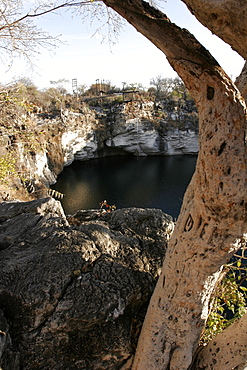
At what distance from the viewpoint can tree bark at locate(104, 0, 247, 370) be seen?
1.85 meters

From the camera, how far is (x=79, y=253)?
9.41 feet

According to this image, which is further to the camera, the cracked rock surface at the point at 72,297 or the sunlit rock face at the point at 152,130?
the sunlit rock face at the point at 152,130

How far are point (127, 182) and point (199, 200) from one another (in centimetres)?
2024

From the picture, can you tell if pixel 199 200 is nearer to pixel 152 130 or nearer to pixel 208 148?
pixel 208 148

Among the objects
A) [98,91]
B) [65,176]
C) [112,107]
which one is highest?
[98,91]

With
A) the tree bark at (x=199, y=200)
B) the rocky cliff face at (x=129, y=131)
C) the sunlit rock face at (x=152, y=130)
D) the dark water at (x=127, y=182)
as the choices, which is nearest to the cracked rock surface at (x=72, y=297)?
the tree bark at (x=199, y=200)

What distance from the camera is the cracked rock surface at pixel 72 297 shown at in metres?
2.52

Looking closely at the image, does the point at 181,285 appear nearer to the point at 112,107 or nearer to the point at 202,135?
the point at 202,135

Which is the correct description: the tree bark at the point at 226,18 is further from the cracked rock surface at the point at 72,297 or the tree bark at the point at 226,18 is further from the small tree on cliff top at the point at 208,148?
the cracked rock surface at the point at 72,297

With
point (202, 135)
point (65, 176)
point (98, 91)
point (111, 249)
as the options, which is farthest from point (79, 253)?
point (98, 91)

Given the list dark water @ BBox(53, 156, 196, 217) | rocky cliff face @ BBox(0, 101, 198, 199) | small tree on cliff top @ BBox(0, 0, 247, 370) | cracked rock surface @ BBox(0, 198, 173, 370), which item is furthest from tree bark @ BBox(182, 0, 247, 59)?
rocky cliff face @ BBox(0, 101, 198, 199)

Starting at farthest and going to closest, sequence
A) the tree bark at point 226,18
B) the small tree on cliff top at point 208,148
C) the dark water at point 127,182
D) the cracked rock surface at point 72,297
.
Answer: the dark water at point 127,182
the cracked rock surface at point 72,297
the small tree on cliff top at point 208,148
the tree bark at point 226,18

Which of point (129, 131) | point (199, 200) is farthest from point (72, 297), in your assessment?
point (129, 131)

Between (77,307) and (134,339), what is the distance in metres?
0.80
